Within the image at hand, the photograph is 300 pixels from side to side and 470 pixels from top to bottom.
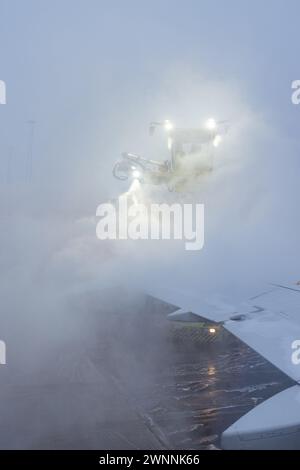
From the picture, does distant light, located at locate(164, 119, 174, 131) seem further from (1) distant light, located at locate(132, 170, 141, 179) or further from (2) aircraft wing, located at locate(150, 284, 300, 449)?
(2) aircraft wing, located at locate(150, 284, 300, 449)

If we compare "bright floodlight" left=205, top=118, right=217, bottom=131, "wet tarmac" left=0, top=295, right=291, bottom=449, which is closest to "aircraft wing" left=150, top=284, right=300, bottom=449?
"wet tarmac" left=0, top=295, right=291, bottom=449

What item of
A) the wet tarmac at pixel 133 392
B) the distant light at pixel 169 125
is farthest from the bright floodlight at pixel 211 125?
the wet tarmac at pixel 133 392

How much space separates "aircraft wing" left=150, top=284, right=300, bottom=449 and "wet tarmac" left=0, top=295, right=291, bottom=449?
7.95 ft

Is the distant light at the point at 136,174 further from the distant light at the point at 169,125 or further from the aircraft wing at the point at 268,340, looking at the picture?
the aircraft wing at the point at 268,340

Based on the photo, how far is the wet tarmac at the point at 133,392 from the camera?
376 inches

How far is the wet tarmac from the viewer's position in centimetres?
956

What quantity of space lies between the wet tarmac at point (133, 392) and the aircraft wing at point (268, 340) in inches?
95.4

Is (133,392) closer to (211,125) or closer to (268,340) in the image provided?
(268,340)

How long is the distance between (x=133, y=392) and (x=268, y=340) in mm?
5363

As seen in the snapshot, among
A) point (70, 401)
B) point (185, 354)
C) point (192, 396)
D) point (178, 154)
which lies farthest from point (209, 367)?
point (178, 154)

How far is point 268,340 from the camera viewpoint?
27.4 feet

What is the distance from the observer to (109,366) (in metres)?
14.4

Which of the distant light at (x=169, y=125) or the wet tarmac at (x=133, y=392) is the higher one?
the distant light at (x=169, y=125)

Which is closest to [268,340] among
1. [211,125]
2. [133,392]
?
[133,392]
